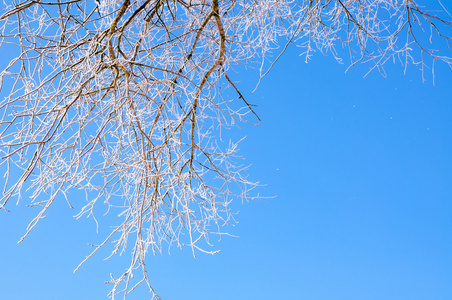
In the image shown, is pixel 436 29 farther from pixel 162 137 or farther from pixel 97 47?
pixel 97 47

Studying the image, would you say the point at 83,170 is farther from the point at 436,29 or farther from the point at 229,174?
the point at 436,29

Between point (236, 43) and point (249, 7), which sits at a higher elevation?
point (249, 7)

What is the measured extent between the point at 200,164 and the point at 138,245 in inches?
26.1

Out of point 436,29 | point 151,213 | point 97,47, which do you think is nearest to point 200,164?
point 151,213

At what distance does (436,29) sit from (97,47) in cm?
173

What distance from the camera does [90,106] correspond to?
196 centimetres

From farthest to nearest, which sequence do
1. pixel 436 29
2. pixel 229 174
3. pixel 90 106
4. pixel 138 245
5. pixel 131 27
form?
pixel 436 29
pixel 229 174
pixel 131 27
pixel 90 106
pixel 138 245

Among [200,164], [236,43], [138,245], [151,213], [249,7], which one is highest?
[249,7]

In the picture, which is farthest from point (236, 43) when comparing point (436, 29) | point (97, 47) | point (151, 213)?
point (436, 29)

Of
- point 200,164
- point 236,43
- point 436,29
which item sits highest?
point 236,43

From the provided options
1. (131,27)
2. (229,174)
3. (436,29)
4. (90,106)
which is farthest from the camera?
(436,29)

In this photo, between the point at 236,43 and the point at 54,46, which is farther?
the point at 236,43

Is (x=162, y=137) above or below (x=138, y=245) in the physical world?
above

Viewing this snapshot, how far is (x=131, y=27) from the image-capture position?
7.18 ft
